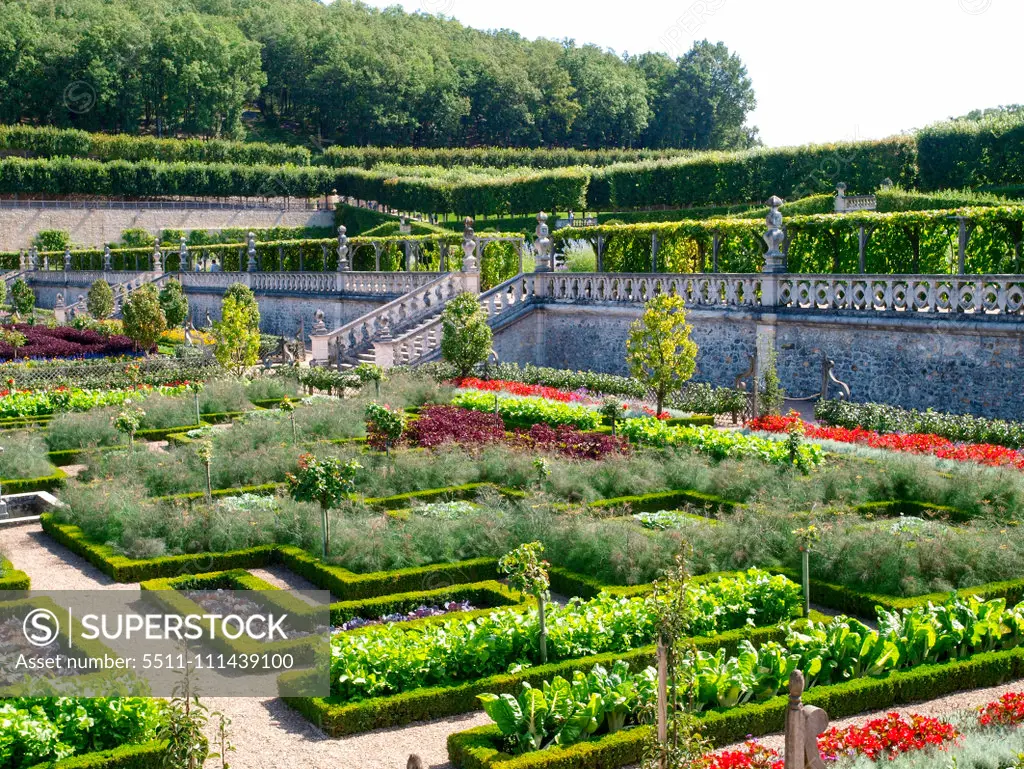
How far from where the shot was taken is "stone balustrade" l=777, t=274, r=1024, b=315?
1877cm

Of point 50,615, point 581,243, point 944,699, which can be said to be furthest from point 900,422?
point 581,243

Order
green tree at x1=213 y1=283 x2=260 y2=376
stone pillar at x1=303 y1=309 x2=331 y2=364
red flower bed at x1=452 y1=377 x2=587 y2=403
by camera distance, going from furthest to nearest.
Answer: stone pillar at x1=303 y1=309 x2=331 y2=364, green tree at x1=213 y1=283 x2=260 y2=376, red flower bed at x1=452 y1=377 x2=587 y2=403

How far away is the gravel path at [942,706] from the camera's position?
7863 millimetres

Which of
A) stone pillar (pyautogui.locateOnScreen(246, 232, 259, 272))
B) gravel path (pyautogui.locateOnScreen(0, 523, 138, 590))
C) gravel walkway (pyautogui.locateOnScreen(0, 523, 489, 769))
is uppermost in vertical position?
stone pillar (pyautogui.locateOnScreen(246, 232, 259, 272))

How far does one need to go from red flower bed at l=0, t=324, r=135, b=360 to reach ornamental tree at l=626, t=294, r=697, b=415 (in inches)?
725

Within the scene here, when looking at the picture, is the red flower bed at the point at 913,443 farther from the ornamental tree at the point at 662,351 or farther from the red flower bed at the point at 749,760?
the red flower bed at the point at 749,760

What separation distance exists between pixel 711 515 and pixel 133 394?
13.0 m

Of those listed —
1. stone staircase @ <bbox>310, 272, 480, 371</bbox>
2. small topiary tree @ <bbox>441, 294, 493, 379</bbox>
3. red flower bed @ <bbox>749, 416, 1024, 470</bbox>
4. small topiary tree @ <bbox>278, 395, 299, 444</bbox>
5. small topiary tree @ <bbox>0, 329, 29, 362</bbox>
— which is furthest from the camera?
small topiary tree @ <bbox>0, 329, 29, 362</bbox>

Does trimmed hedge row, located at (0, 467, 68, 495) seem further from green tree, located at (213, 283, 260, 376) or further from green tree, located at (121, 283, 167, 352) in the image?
green tree, located at (121, 283, 167, 352)

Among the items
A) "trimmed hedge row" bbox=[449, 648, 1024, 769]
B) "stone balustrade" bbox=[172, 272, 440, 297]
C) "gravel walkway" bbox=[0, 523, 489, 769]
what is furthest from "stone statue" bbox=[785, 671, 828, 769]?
"stone balustrade" bbox=[172, 272, 440, 297]

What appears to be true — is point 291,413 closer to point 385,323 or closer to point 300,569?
point 300,569

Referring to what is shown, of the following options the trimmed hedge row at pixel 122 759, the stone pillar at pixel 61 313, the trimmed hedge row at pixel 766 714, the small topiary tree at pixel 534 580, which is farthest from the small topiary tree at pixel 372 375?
the stone pillar at pixel 61 313

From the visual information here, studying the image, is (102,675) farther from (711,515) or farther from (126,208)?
(126,208)

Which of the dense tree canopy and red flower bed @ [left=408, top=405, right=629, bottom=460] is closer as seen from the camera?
red flower bed @ [left=408, top=405, right=629, bottom=460]
